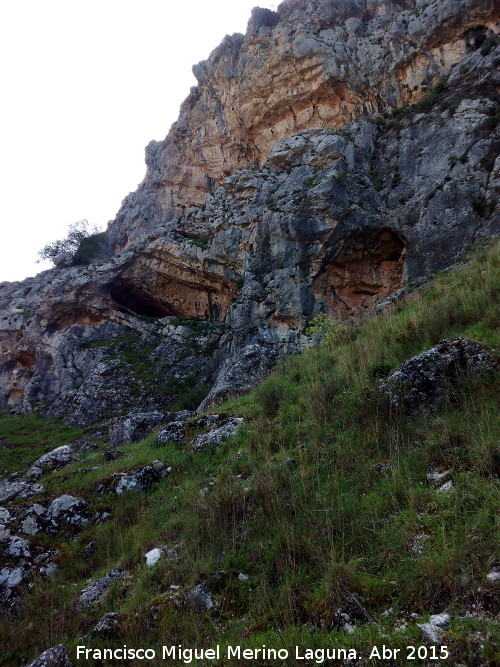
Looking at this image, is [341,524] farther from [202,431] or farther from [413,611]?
[202,431]

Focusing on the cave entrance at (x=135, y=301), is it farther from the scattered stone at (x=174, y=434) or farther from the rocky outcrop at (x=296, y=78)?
the scattered stone at (x=174, y=434)

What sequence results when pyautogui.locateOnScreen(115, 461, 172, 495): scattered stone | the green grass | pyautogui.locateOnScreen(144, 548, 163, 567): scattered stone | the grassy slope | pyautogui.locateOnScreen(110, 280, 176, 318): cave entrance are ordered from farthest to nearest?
pyautogui.locateOnScreen(110, 280, 176, 318): cave entrance
the green grass
pyautogui.locateOnScreen(115, 461, 172, 495): scattered stone
pyautogui.locateOnScreen(144, 548, 163, 567): scattered stone
the grassy slope

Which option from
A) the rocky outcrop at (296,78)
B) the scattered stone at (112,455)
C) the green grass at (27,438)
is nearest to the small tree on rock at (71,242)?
the rocky outcrop at (296,78)

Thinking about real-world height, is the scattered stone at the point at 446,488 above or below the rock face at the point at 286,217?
below

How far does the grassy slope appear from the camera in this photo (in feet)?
8.95

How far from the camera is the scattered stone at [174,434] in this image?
8.82 m

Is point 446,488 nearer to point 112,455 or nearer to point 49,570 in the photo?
point 49,570

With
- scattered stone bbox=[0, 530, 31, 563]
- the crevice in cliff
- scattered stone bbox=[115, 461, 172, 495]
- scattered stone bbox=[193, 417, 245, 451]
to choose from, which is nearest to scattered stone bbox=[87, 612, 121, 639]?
scattered stone bbox=[0, 530, 31, 563]

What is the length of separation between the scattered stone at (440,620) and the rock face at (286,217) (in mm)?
12008

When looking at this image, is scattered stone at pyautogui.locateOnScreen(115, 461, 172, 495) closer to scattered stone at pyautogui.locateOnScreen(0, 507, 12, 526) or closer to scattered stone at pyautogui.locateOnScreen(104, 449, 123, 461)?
scattered stone at pyautogui.locateOnScreen(0, 507, 12, 526)

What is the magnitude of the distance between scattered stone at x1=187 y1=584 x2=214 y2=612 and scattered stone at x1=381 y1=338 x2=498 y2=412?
3.30 metres

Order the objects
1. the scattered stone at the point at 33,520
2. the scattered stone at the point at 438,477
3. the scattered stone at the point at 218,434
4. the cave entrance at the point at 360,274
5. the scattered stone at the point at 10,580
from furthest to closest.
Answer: the cave entrance at the point at 360,274 → the scattered stone at the point at 218,434 → the scattered stone at the point at 33,520 → the scattered stone at the point at 10,580 → the scattered stone at the point at 438,477

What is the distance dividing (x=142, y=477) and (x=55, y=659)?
3899 mm

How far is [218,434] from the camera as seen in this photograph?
7.84 m
